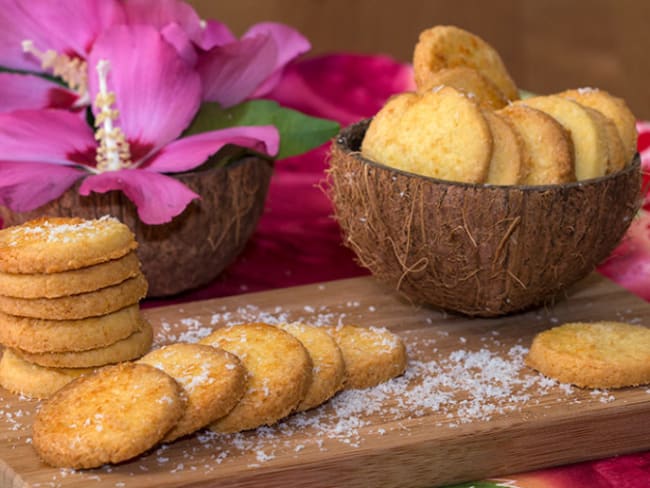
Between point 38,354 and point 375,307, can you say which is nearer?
point 38,354

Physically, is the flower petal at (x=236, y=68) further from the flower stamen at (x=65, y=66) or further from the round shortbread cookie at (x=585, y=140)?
the round shortbread cookie at (x=585, y=140)

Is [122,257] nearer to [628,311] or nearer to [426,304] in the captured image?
[426,304]

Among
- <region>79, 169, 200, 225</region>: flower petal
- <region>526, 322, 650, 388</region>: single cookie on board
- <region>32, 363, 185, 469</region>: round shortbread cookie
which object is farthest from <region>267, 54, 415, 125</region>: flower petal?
<region>32, 363, 185, 469</region>: round shortbread cookie

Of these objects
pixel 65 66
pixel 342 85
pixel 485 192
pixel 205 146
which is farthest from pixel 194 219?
pixel 342 85

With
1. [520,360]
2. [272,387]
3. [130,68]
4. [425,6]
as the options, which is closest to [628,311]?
[520,360]

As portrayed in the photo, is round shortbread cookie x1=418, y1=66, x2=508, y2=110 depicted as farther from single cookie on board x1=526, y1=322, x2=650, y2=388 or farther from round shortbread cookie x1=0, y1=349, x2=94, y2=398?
round shortbread cookie x1=0, y1=349, x2=94, y2=398

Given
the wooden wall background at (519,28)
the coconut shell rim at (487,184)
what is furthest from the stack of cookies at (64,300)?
the wooden wall background at (519,28)
